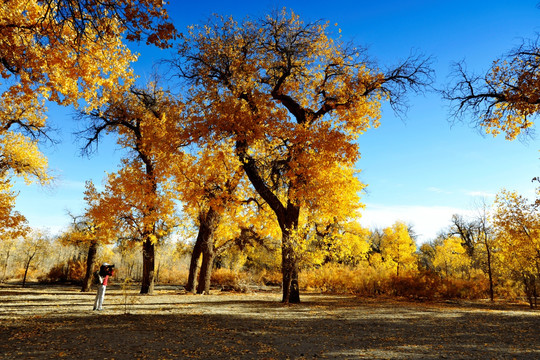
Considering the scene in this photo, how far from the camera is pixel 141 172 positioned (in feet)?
58.1

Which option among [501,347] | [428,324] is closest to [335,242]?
[428,324]

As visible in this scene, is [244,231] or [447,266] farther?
[447,266]

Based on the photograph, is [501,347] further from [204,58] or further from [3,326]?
[204,58]

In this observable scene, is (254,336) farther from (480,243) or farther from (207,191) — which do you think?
(480,243)

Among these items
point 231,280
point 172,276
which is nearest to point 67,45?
point 231,280

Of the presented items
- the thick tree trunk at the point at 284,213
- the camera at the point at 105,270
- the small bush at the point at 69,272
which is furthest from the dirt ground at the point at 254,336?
the small bush at the point at 69,272

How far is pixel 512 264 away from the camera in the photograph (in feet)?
65.7

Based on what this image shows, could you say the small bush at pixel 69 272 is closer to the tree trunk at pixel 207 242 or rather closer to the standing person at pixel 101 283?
the tree trunk at pixel 207 242

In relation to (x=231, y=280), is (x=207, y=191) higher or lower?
higher

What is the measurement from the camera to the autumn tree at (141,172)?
1712 cm

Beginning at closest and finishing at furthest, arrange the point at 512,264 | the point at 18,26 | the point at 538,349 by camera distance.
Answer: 1. the point at 538,349
2. the point at 18,26
3. the point at 512,264

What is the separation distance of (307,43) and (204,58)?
471 cm

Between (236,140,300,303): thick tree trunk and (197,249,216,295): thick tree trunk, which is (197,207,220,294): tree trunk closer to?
(197,249,216,295): thick tree trunk

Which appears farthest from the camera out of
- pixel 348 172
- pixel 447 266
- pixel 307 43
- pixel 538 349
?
pixel 447 266
